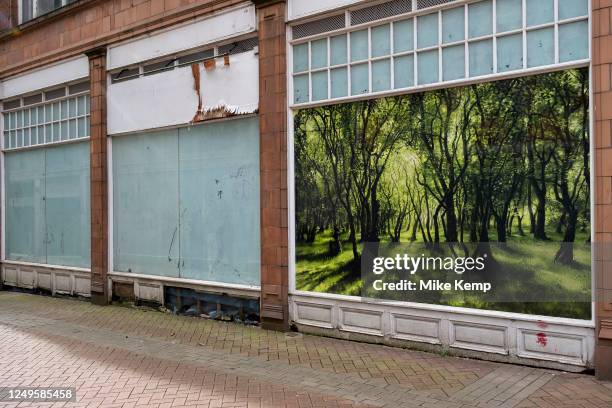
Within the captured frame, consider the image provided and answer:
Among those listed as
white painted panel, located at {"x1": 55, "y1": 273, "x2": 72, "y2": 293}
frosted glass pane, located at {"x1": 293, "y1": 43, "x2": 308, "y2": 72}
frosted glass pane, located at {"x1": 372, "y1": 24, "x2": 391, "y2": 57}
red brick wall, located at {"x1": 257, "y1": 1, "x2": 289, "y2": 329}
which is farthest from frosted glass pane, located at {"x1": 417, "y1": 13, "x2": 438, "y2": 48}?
white painted panel, located at {"x1": 55, "y1": 273, "x2": 72, "y2": 293}

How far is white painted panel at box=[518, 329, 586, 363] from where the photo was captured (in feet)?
19.7

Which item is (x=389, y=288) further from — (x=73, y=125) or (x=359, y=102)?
(x=73, y=125)

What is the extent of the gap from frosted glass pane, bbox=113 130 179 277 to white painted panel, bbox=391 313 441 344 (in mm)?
4434

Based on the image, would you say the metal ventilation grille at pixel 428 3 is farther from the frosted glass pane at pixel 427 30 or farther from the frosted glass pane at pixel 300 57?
the frosted glass pane at pixel 300 57

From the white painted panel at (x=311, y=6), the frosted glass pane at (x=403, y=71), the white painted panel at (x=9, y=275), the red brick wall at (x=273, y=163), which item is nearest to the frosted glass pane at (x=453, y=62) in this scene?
the frosted glass pane at (x=403, y=71)

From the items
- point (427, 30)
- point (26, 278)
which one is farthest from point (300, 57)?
point (26, 278)

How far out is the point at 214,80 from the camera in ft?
30.6

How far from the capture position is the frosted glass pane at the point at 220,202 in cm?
891

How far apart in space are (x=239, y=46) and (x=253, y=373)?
522cm

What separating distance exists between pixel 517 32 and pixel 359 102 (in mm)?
2233

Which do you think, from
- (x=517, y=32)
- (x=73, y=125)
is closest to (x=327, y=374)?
(x=517, y=32)

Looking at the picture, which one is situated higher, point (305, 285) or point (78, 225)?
point (78, 225)

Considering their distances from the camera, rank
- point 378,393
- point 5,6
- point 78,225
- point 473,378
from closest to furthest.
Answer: point 378,393 < point 473,378 < point 78,225 < point 5,6

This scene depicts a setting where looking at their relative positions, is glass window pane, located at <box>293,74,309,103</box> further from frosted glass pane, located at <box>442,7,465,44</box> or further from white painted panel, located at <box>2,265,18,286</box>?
white painted panel, located at <box>2,265,18,286</box>
